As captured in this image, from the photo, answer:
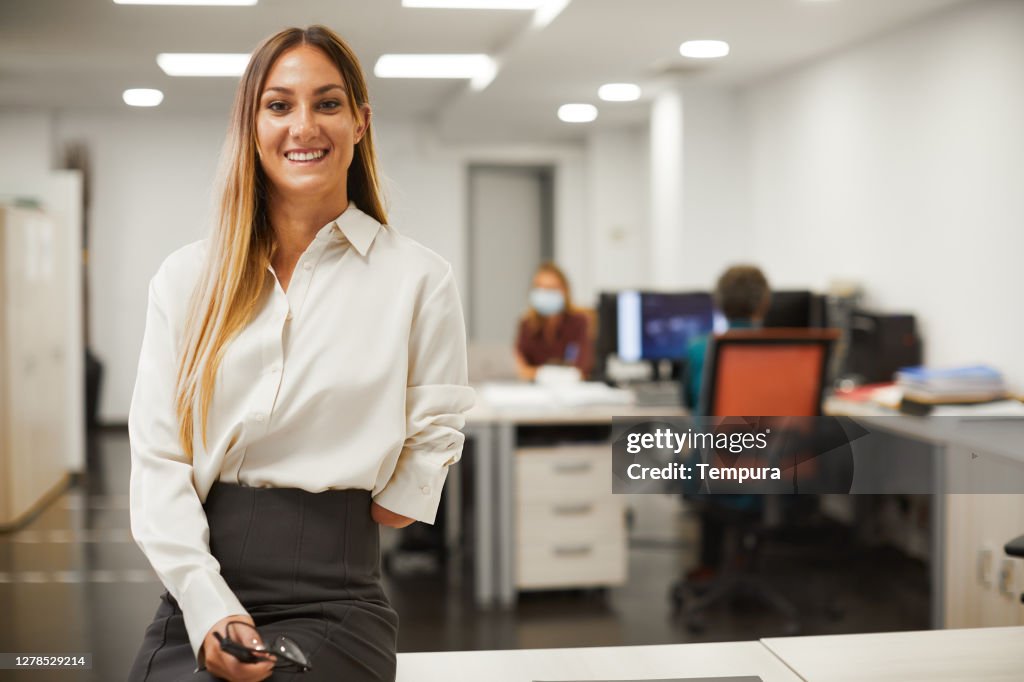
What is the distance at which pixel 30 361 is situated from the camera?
6.93 ft

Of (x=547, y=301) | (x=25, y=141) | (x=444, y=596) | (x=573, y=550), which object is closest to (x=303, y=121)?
(x=25, y=141)

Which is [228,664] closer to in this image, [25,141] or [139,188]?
[139,188]

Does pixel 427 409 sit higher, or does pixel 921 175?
pixel 921 175

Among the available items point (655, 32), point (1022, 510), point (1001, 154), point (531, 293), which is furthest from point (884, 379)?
point (655, 32)

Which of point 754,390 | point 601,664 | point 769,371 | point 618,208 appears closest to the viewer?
point 601,664

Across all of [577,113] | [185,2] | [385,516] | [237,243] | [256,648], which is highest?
[185,2]

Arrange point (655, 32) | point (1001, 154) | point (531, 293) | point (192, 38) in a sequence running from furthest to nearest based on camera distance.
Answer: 1. point (531, 293)
2. point (1001, 154)
3. point (655, 32)
4. point (192, 38)

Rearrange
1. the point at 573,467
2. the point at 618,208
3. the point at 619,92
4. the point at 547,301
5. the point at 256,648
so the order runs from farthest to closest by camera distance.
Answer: the point at 618,208 → the point at 547,301 → the point at 573,467 → the point at 619,92 → the point at 256,648

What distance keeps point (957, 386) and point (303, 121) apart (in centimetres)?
203

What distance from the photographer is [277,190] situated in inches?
56.9

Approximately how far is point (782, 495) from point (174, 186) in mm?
1362

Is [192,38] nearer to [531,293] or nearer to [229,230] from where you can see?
[229,230]

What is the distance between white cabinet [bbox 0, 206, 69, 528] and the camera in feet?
6.42

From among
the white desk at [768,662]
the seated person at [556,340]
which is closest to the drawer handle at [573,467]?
the seated person at [556,340]
